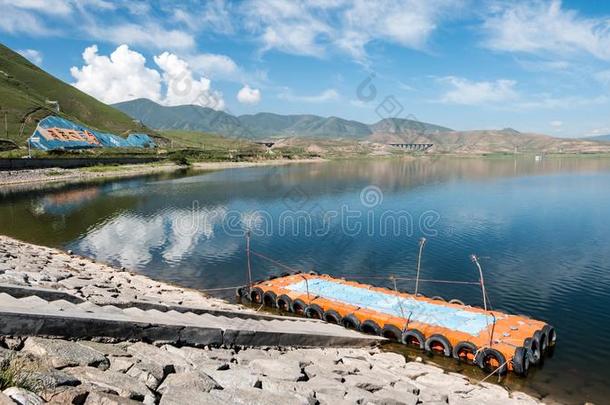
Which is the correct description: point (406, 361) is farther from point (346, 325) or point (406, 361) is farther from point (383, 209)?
point (383, 209)

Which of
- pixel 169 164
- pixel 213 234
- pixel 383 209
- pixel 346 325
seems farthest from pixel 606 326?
pixel 169 164

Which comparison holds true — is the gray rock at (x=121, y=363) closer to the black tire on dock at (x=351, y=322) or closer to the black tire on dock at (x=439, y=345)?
the black tire on dock at (x=439, y=345)

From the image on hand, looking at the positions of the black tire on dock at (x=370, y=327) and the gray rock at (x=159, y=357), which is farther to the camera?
the black tire on dock at (x=370, y=327)

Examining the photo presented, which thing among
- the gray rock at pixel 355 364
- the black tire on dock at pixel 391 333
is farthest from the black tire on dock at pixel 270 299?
the gray rock at pixel 355 364

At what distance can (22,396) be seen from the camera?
6.73 meters

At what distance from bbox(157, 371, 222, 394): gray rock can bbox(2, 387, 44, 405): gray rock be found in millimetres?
2465

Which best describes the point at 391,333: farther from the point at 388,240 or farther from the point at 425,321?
the point at 388,240

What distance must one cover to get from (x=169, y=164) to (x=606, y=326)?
15138cm

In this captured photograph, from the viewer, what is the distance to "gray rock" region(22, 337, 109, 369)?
28.8 feet

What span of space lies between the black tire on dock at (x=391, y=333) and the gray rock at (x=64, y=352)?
1544cm

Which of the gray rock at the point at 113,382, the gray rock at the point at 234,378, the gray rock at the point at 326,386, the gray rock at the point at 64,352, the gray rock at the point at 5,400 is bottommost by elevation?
the gray rock at the point at 326,386

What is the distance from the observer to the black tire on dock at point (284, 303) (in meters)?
26.4

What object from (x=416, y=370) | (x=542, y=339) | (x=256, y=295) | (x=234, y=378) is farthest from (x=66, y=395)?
(x=256, y=295)

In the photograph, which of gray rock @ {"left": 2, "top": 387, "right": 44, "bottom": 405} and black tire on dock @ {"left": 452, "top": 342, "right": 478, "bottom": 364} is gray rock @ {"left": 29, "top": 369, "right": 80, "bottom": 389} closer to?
gray rock @ {"left": 2, "top": 387, "right": 44, "bottom": 405}
